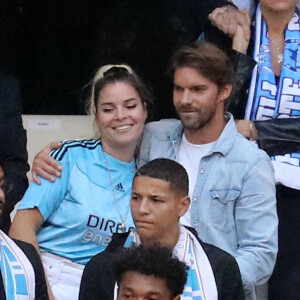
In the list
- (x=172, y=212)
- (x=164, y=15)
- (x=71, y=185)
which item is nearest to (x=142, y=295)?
(x=172, y=212)

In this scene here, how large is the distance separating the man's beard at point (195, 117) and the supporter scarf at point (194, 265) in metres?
0.56

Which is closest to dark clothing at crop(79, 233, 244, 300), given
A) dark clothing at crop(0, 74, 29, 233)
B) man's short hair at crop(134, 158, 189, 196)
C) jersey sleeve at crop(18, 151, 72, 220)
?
man's short hair at crop(134, 158, 189, 196)

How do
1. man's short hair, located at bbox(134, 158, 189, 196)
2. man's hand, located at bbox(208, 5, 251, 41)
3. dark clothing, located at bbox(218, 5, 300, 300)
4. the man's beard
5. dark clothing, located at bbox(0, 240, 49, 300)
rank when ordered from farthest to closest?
man's hand, located at bbox(208, 5, 251, 41) → dark clothing, located at bbox(218, 5, 300, 300) → the man's beard → man's short hair, located at bbox(134, 158, 189, 196) → dark clothing, located at bbox(0, 240, 49, 300)

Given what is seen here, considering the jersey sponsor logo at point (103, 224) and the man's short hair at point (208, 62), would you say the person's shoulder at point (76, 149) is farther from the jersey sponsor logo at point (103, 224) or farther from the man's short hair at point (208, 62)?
the man's short hair at point (208, 62)

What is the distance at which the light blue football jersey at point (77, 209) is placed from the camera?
5.04 meters

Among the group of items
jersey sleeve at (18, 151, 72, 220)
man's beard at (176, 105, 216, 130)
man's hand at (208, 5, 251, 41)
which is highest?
man's hand at (208, 5, 251, 41)

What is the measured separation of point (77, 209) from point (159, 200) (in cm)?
48

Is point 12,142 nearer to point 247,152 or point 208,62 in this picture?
point 208,62

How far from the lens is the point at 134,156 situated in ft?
17.5

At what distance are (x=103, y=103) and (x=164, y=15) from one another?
49.4 inches

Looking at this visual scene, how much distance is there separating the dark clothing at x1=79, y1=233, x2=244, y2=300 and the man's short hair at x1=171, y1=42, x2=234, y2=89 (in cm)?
81

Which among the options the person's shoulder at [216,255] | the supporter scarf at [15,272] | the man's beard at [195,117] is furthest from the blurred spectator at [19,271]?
the man's beard at [195,117]

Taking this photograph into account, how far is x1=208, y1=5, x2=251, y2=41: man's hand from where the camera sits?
552 cm

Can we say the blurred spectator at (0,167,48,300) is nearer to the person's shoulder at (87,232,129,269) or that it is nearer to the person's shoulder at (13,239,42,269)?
the person's shoulder at (13,239,42,269)
